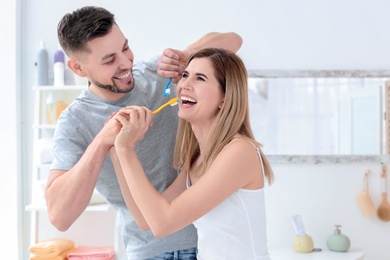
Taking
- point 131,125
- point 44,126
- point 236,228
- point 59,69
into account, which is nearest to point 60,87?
point 59,69

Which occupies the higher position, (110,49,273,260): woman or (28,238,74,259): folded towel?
(110,49,273,260): woman

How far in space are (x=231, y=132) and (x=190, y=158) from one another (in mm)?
181

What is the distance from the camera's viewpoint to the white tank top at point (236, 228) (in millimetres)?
1562

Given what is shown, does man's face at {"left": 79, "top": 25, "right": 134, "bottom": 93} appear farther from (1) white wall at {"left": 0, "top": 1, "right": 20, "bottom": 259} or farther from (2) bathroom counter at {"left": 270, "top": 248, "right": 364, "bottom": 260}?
(1) white wall at {"left": 0, "top": 1, "right": 20, "bottom": 259}

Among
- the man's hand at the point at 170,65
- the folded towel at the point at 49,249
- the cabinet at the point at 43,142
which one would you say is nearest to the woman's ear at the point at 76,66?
the man's hand at the point at 170,65

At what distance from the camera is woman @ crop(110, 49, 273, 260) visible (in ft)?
4.89

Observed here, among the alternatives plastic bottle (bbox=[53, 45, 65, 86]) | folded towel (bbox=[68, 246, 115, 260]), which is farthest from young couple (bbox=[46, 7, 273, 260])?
plastic bottle (bbox=[53, 45, 65, 86])

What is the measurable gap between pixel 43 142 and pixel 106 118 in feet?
6.08

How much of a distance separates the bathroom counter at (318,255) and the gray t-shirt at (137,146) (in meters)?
1.77

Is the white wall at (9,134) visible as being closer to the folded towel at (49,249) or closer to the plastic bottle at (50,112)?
the plastic bottle at (50,112)

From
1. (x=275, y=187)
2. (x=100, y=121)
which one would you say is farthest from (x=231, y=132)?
(x=275, y=187)

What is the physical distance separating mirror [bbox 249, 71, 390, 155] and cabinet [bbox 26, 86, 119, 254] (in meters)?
1.17

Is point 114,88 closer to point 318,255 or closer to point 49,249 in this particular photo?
point 49,249

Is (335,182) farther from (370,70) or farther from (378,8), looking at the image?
(378,8)
